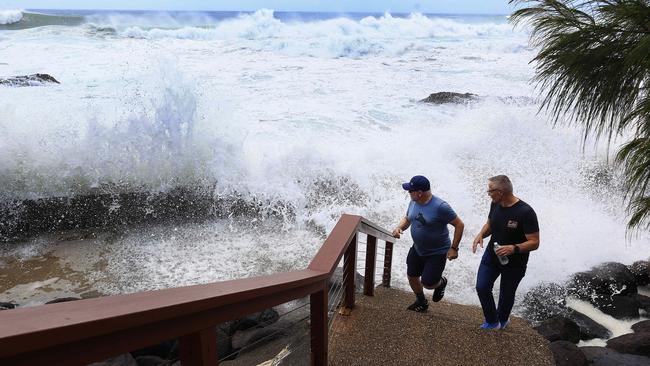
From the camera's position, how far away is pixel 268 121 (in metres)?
17.7

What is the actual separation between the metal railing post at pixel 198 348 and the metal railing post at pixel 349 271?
2.45m

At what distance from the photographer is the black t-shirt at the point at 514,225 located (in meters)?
4.29

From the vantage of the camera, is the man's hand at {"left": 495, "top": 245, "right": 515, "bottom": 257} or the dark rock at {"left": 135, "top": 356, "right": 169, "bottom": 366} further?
the dark rock at {"left": 135, "top": 356, "right": 169, "bottom": 366}

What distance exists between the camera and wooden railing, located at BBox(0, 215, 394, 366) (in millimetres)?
1015

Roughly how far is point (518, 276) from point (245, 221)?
23.0 ft

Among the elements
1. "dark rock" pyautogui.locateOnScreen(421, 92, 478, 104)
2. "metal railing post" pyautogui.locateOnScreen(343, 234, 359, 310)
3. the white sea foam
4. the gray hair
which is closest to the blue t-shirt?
the gray hair

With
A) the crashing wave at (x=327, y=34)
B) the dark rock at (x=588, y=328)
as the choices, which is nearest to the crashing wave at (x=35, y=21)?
the crashing wave at (x=327, y=34)

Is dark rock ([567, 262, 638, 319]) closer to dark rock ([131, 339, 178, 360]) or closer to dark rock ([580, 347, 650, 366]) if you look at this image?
dark rock ([580, 347, 650, 366])

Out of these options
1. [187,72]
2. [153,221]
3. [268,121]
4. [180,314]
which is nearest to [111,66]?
[187,72]

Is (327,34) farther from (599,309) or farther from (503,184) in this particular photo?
(503,184)

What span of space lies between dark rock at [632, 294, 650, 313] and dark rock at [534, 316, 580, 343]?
152cm

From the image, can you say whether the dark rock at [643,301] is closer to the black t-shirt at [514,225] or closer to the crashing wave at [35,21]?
the black t-shirt at [514,225]

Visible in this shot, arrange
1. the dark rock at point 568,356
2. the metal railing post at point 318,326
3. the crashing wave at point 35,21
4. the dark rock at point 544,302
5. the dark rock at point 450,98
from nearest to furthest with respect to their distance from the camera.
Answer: the metal railing post at point 318,326
the dark rock at point 568,356
the dark rock at point 544,302
the dark rock at point 450,98
the crashing wave at point 35,21

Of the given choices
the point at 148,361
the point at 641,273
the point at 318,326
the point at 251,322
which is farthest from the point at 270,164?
the point at 318,326
